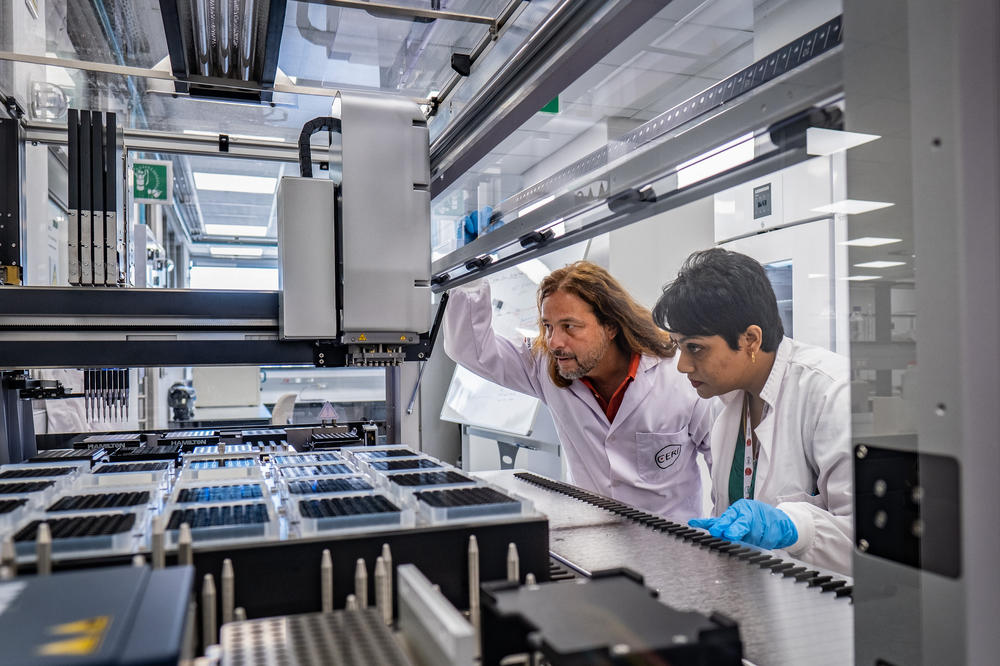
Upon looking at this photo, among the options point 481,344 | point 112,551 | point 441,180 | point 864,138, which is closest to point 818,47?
point 864,138

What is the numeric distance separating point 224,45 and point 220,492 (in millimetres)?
888

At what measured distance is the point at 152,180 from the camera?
2414 mm

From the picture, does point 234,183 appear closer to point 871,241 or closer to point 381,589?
point 381,589

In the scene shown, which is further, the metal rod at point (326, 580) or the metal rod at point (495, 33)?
the metal rod at point (495, 33)

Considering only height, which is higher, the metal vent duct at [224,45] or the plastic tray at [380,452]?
the metal vent duct at [224,45]

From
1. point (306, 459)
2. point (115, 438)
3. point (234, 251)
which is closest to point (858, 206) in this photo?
point (306, 459)

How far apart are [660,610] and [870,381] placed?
319 mm

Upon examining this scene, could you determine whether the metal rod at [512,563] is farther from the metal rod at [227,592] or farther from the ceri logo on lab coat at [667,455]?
the ceri logo on lab coat at [667,455]

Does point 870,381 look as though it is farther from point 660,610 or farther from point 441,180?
point 441,180

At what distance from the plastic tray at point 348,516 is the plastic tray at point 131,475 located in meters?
0.38

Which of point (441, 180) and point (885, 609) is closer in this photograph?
point (885, 609)

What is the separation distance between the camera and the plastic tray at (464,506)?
904 millimetres

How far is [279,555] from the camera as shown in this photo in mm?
817

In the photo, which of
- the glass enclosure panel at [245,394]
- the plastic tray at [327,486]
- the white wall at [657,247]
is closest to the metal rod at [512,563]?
the plastic tray at [327,486]
